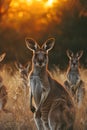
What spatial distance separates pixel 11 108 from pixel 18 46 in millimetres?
9245

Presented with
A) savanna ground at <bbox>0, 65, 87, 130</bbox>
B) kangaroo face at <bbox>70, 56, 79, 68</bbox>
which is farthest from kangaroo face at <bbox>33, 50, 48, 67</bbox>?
kangaroo face at <bbox>70, 56, 79, 68</bbox>

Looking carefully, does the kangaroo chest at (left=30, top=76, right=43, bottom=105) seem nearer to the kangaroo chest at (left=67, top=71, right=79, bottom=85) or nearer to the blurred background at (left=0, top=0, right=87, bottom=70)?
the kangaroo chest at (left=67, top=71, right=79, bottom=85)

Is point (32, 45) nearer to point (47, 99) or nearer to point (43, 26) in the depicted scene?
point (47, 99)

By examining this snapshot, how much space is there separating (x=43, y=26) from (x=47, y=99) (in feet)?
39.1

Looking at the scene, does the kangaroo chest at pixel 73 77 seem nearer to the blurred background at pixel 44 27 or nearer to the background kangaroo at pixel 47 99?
the blurred background at pixel 44 27

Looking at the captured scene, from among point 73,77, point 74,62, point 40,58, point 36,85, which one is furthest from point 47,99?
point 74,62

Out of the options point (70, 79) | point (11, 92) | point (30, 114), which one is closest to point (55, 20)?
point (70, 79)

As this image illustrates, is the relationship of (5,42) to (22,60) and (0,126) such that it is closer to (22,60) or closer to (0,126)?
(22,60)

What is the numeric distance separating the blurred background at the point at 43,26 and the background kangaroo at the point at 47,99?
10127 mm

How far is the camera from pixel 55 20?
20734 mm

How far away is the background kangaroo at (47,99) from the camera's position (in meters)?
8.59

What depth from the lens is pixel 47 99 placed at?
29.1 ft

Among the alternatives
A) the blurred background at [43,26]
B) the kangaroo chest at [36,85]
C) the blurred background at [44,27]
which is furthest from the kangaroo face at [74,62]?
the kangaroo chest at [36,85]

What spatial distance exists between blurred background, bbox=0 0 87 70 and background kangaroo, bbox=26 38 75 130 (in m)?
10.1
